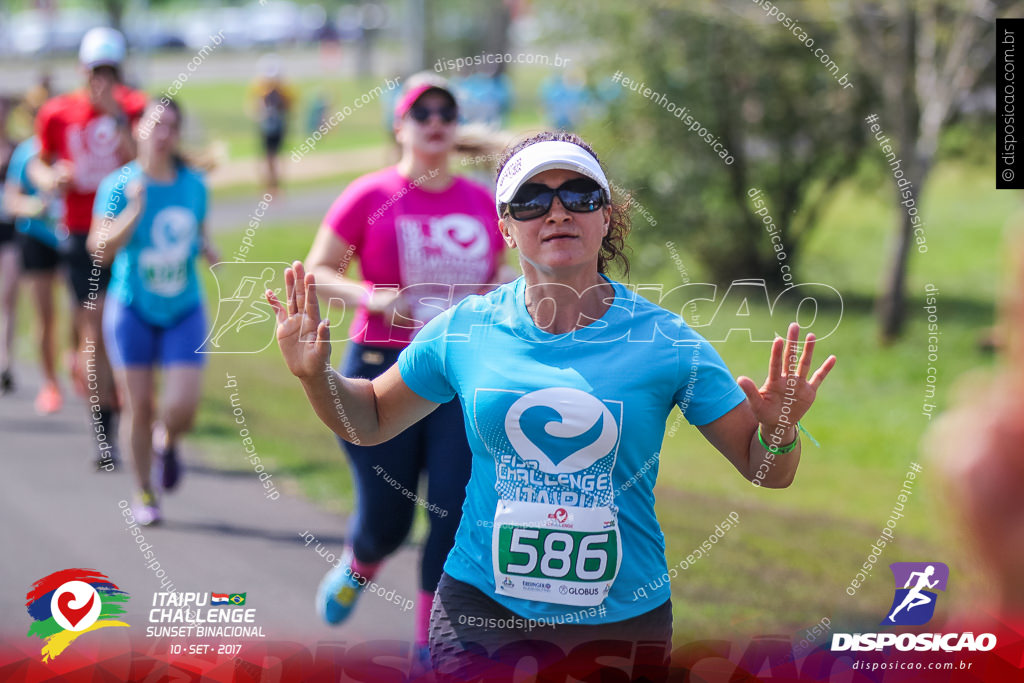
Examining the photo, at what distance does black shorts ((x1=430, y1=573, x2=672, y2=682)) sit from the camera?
3.04 m

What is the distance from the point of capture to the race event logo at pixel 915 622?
389cm

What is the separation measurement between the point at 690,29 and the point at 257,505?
25.0 ft

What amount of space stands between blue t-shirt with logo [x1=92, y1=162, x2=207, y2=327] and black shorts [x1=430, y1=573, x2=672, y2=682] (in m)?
3.60

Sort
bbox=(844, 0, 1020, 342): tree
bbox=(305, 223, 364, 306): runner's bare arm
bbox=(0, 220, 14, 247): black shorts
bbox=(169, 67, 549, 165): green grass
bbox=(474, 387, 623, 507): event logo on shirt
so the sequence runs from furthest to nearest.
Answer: bbox=(169, 67, 549, 165): green grass → bbox=(844, 0, 1020, 342): tree → bbox=(0, 220, 14, 247): black shorts → bbox=(305, 223, 364, 306): runner's bare arm → bbox=(474, 387, 623, 507): event logo on shirt

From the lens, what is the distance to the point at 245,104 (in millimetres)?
33844

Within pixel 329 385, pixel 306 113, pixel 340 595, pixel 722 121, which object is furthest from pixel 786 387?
pixel 306 113

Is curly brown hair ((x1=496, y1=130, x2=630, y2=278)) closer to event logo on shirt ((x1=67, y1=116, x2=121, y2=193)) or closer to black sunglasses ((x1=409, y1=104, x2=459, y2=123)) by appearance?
black sunglasses ((x1=409, y1=104, x2=459, y2=123))

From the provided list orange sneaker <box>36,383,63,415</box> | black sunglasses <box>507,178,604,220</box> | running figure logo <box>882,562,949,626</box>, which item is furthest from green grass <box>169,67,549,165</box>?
black sunglasses <box>507,178,604,220</box>

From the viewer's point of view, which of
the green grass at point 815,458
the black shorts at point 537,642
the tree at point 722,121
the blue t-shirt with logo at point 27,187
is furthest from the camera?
the tree at point 722,121

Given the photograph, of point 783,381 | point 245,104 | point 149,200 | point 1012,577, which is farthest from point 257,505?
point 245,104

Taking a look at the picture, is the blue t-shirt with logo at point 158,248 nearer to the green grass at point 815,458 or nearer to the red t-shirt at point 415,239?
the green grass at point 815,458

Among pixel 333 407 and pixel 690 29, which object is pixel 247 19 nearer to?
pixel 690 29

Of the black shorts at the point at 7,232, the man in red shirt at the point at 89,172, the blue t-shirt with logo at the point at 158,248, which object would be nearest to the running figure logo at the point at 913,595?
the blue t-shirt with logo at the point at 158,248

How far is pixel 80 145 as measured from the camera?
7863mm
